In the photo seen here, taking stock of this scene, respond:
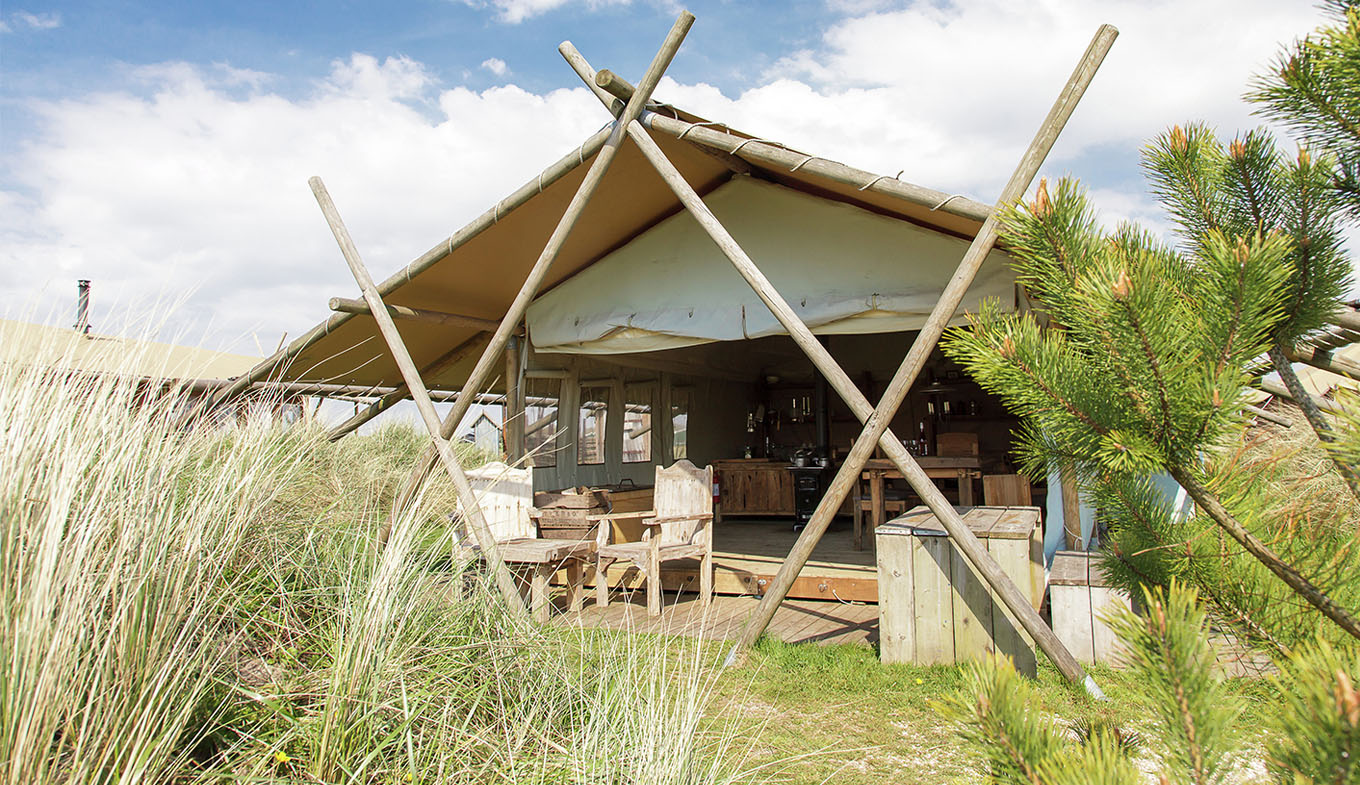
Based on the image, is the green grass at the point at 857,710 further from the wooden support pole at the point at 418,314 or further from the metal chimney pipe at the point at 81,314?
the wooden support pole at the point at 418,314

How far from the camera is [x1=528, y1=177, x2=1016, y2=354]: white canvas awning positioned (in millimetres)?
5496

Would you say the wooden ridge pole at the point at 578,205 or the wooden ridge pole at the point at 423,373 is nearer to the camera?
the wooden ridge pole at the point at 578,205

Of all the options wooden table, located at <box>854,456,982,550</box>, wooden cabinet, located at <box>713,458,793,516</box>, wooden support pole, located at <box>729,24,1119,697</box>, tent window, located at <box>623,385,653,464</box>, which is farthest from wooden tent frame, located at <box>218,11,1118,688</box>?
wooden cabinet, located at <box>713,458,793,516</box>

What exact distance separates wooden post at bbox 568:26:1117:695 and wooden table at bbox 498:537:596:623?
4.99 feet

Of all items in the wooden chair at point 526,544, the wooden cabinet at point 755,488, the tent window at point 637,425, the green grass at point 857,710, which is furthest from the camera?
the wooden cabinet at point 755,488

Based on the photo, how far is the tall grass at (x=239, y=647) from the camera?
1.78 metres

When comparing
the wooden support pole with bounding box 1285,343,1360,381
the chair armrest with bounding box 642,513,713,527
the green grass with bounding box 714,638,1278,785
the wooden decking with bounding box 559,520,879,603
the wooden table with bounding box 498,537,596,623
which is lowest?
the green grass with bounding box 714,638,1278,785

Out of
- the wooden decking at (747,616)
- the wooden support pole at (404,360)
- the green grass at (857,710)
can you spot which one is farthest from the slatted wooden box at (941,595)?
the wooden support pole at (404,360)

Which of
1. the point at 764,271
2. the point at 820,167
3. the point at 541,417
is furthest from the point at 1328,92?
the point at 541,417

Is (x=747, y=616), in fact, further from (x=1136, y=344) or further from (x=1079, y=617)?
(x=1136, y=344)

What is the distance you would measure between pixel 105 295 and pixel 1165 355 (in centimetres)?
304

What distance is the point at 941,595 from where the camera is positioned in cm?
422

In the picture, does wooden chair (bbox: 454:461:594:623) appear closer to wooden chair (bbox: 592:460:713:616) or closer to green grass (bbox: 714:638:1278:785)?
wooden chair (bbox: 592:460:713:616)

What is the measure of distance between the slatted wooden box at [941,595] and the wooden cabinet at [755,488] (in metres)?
5.50
